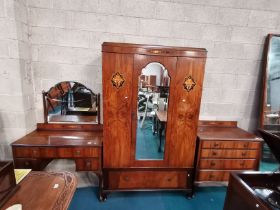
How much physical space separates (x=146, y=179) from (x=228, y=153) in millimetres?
1011

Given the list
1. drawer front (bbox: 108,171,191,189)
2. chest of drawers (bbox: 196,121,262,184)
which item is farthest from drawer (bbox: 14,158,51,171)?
chest of drawers (bbox: 196,121,262,184)

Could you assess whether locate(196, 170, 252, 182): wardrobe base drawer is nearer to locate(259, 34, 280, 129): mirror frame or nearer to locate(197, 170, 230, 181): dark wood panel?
locate(197, 170, 230, 181): dark wood panel

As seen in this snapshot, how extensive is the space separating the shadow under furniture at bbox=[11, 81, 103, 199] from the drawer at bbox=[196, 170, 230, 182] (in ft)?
3.85

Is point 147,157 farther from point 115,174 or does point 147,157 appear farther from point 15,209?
point 15,209

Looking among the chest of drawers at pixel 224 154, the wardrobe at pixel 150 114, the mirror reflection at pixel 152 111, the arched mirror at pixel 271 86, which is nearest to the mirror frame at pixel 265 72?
the arched mirror at pixel 271 86

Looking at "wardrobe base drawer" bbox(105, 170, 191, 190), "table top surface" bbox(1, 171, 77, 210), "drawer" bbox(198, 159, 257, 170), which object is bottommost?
"wardrobe base drawer" bbox(105, 170, 191, 190)

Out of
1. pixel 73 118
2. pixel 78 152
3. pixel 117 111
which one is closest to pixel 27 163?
pixel 78 152

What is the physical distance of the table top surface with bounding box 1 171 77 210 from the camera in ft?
3.07

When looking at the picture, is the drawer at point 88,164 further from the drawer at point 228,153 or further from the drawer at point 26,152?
the drawer at point 228,153

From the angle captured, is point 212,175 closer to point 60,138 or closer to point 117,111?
point 117,111

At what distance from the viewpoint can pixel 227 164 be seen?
204 cm

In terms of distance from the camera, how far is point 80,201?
203cm

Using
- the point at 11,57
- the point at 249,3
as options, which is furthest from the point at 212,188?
the point at 11,57

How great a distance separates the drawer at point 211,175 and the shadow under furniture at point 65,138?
117cm
